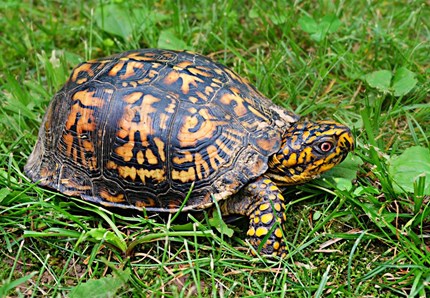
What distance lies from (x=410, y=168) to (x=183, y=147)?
4.60ft

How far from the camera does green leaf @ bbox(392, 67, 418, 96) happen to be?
3793 millimetres

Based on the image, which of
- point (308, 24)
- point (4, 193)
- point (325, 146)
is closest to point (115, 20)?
point (308, 24)

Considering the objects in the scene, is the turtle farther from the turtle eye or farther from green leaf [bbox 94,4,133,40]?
green leaf [bbox 94,4,133,40]

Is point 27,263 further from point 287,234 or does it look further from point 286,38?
point 286,38

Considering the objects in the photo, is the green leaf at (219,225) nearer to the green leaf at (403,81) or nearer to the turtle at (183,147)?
the turtle at (183,147)

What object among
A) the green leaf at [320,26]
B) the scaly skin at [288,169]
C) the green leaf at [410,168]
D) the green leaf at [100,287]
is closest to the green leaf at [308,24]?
the green leaf at [320,26]

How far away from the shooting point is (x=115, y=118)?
312 centimetres

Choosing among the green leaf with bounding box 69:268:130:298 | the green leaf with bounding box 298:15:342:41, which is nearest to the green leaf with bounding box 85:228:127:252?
the green leaf with bounding box 69:268:130:298

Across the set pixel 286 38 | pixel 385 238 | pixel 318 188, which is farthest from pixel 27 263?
pixel 286 38

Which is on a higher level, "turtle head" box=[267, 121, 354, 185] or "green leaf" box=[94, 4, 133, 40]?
"green leaf" box=[94, 4, 133, 40]

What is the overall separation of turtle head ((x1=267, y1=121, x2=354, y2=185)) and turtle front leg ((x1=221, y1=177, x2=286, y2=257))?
0.15m

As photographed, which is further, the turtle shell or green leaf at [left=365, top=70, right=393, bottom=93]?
green leaf at [left=365, top=70, right=393, bottom=93]

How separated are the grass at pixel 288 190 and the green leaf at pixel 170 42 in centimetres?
1

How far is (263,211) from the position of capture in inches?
119
